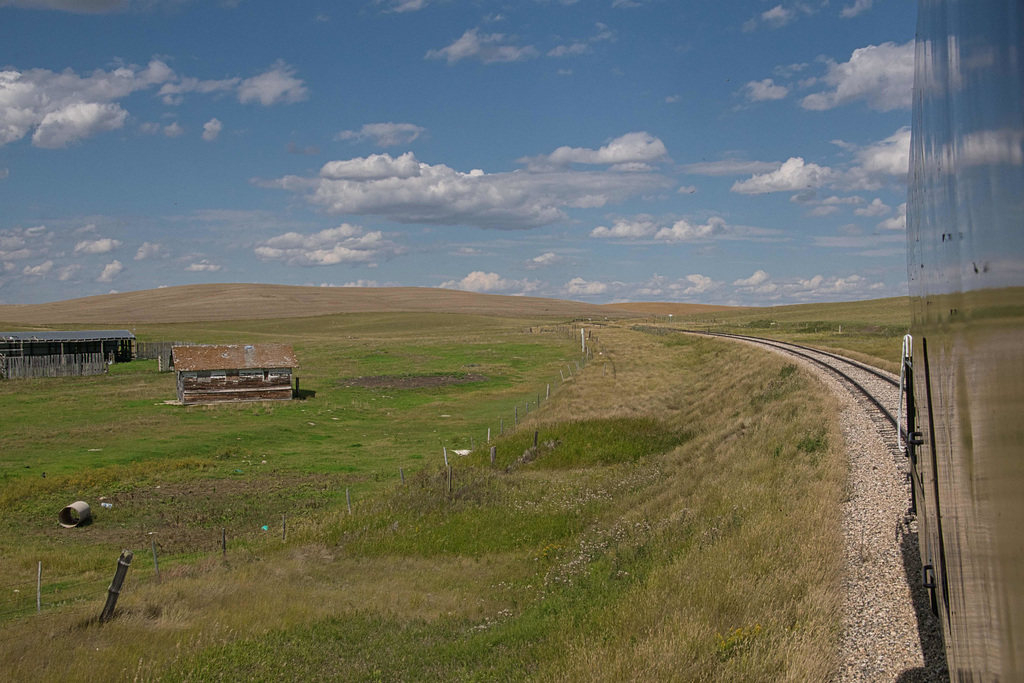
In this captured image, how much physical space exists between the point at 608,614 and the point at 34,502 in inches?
754

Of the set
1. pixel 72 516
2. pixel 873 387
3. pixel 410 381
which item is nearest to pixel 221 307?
Answer: pixel 410 381

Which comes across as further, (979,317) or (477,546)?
(477,546)

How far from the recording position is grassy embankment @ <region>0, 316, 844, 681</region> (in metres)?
9.05

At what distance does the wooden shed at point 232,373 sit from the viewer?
45.5 metres

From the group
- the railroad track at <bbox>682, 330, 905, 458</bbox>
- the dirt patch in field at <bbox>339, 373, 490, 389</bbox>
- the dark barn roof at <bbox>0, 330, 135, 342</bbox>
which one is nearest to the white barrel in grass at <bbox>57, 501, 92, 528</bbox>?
the railroad track at <bbox>682, 330, 905, 458</bbox>

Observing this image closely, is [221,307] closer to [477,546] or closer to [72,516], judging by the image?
[72,516]

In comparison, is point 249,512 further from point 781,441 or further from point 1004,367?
point 1004,367

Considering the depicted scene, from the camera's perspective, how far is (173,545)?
1786 cm

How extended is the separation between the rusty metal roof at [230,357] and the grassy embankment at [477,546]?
8.90 meters

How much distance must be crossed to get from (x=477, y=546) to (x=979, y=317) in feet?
50.1

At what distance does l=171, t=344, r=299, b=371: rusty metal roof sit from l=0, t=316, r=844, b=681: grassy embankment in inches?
350

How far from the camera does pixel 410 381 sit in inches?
2144

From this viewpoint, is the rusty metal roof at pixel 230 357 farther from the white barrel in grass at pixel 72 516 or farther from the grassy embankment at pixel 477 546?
the white barrel in grass at pixel 72 516

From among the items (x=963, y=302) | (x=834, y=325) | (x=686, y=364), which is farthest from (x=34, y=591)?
(x=834, y=325)
